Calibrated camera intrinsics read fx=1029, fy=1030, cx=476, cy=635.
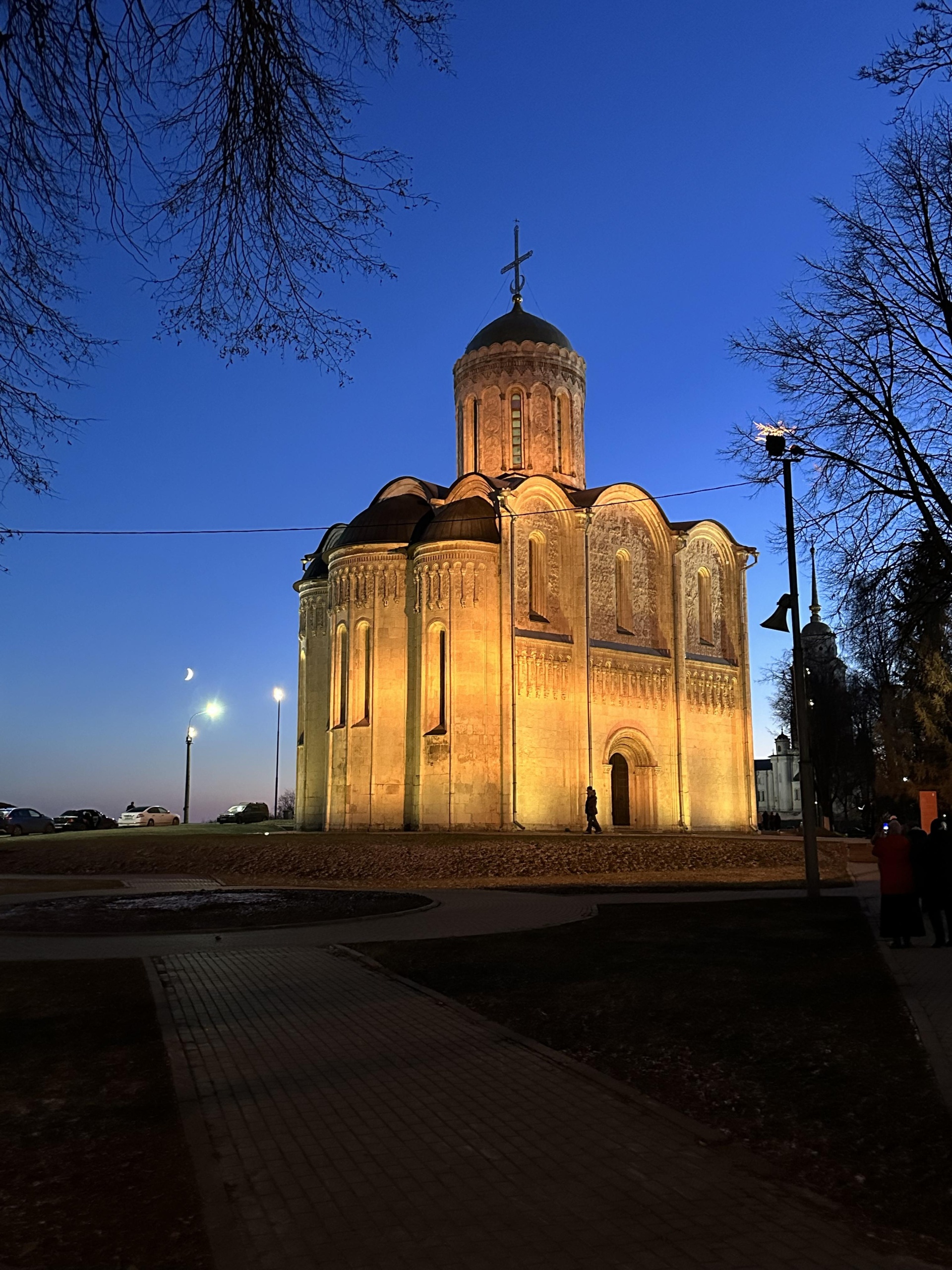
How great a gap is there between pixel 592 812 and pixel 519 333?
17814 mm

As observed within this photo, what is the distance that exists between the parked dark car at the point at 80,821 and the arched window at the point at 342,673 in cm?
1521

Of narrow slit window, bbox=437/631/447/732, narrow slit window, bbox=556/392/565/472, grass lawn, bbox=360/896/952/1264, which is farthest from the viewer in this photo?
narrow slit window, bbox=556/392/565/472

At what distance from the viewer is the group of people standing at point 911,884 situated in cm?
1139

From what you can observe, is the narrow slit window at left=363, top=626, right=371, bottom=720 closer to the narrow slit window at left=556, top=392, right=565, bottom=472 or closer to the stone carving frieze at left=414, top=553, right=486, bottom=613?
the stone carving frieze at left=414, top=553, right=486, bottom=613

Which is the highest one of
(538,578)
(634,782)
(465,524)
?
(465,524)

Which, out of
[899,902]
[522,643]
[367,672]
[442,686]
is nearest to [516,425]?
[522,643]

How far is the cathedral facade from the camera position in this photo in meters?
30.8

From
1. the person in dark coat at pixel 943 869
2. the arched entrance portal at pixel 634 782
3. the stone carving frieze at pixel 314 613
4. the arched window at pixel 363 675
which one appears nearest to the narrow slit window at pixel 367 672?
the arched window at pixel 363 675

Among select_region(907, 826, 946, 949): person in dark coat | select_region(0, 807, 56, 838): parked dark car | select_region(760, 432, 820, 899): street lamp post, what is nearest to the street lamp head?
select_region(760, 432, 820, 899): street lamp post

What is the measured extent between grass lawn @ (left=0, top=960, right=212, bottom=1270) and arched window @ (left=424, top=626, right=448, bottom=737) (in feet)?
74.0

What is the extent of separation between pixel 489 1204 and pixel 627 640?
103ft

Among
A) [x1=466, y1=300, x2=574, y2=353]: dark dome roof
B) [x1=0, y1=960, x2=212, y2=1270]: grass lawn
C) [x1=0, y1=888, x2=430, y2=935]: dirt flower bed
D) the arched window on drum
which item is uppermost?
[x1=466, y1=300, x2=574, y2=353]: dark dome roof

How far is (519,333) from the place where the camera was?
123ft

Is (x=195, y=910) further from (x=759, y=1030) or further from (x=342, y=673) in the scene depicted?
(x=342, y=673)
